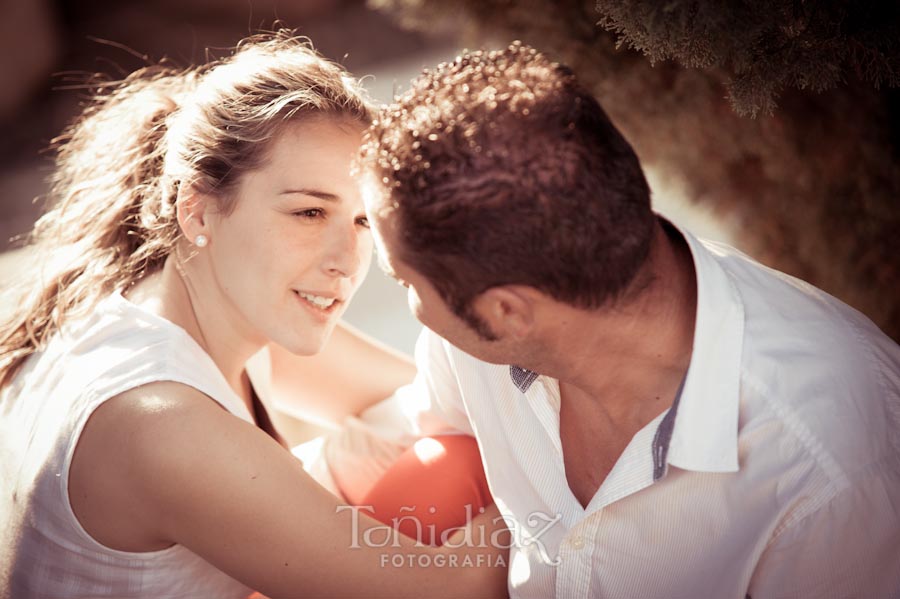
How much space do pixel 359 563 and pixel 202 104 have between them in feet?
3.26

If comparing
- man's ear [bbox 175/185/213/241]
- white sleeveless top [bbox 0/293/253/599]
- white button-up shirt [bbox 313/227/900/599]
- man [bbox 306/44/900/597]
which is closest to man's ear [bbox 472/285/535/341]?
man [bbox 306/44/900/597]

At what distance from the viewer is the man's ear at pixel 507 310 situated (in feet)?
4.37

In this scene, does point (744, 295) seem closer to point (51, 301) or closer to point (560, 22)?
point (560, 22)

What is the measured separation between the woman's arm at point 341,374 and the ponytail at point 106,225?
1.65 feet

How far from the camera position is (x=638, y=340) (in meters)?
1.42

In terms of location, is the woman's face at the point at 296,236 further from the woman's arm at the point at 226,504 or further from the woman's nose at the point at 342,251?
the woman's arm at the point at 226,504

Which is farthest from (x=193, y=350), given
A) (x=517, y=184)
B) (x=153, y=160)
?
(x=517, y=184)

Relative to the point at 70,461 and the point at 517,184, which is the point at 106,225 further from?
the point at 517,184

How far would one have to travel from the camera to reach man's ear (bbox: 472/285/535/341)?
1.33 m

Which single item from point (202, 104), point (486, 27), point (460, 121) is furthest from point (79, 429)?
point (486, 27)

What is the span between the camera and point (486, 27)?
2.44 meters

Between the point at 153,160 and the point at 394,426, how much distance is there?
2.83ft

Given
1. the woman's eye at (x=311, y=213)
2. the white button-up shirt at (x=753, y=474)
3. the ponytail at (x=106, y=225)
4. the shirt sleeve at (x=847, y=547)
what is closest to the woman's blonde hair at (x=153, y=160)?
the ponytail at (x=106, y=225)

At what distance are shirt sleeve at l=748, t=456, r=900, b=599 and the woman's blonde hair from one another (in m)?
1.14
